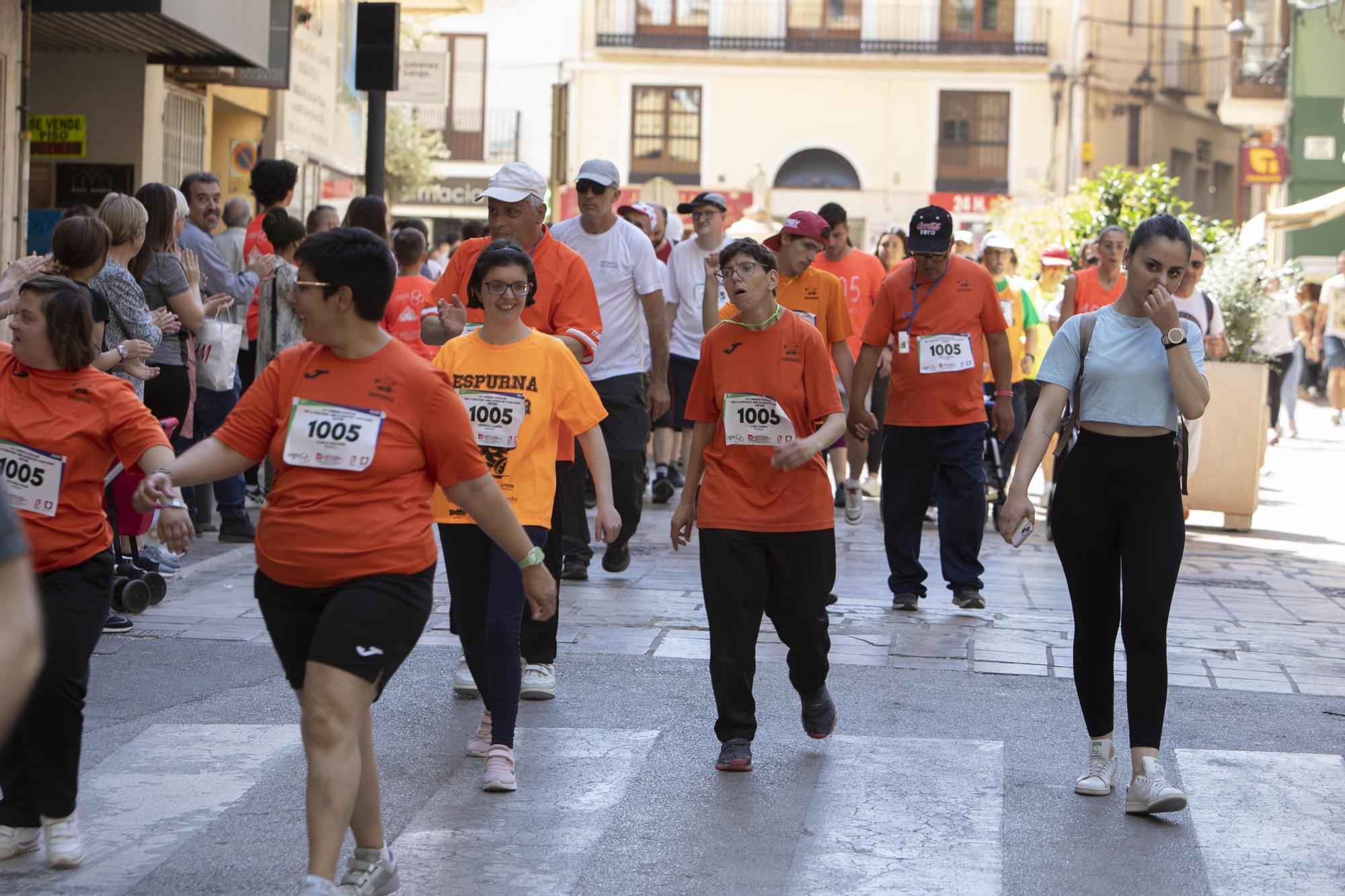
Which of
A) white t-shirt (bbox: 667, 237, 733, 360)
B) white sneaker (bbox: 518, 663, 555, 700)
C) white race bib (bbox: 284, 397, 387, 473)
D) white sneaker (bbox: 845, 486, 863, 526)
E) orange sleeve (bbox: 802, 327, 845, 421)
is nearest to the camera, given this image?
white race bib (bbox: 284, 397, 387, 473)

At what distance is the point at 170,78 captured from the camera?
16203mm

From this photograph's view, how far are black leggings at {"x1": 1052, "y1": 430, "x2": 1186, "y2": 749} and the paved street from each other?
1.17 feet

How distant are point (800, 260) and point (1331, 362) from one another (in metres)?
15.4

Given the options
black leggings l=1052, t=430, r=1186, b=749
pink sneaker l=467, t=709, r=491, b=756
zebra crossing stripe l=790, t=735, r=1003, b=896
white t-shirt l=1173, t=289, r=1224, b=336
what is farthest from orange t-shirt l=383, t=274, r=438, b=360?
black leggings l=1052, t=430, r=1186, b=749

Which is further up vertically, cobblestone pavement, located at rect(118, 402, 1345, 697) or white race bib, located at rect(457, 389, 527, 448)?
white race bib, located at rect(457, 389, 527, 448)

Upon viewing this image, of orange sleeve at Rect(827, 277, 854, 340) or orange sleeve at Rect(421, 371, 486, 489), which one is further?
orange sleeve at Rect(827, 277, 854, 340)

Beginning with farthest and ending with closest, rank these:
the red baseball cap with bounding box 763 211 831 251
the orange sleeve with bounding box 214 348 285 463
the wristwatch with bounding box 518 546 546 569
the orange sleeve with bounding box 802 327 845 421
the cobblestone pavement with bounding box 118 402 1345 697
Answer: the red baseball cap with bounding box 763 211 831 251 → the cobblestone pavement with bounding box 118 402 1345 697 → the orange sleeve with bounding box 802 327 845 421 → the wristwatch with bounding box 518 546 546 569 → the orange sleeve with bounding box 214 348 285 463

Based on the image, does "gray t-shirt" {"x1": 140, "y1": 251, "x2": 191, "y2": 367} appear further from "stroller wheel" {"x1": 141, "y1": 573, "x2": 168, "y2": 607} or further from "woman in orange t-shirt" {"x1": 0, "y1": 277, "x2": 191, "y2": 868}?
"woman in orange t-shirt" {"x1": 0, "y1": 277, "x2": 191, "y2": 868}

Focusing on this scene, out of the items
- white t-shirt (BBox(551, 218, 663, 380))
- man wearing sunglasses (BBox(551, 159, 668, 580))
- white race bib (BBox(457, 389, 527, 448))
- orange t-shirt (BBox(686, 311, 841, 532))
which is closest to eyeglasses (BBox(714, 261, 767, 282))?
orange t-shirt (BBox(686, 311, 841, 532))

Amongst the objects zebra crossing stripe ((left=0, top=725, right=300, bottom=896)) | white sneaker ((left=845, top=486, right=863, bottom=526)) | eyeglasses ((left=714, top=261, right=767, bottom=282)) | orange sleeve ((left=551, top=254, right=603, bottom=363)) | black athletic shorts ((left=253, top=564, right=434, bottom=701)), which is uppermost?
eyeglasses ((left=714, top=261, right=767, bottom=282))

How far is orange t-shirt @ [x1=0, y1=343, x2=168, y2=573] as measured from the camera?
16.3 ft

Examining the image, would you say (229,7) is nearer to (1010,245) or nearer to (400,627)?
(1010,245)

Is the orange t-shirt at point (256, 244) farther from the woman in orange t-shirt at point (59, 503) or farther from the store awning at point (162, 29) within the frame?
the woman in orange t-shirt at point (59, 503)

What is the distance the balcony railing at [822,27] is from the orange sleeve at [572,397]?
4024 cm
